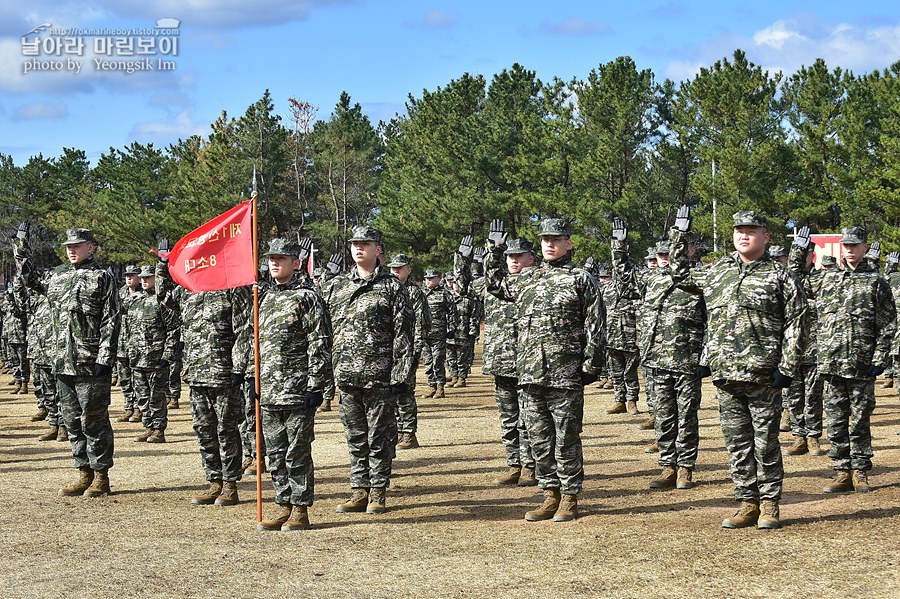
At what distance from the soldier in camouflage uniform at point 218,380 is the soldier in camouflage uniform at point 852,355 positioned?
5.89m

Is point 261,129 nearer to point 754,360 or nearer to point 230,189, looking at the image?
point 230,189

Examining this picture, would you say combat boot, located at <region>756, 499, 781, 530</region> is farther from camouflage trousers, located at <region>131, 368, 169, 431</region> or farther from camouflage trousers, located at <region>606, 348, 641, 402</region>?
camouflage trousers, located at <region>131, 368, 169, 431</region>

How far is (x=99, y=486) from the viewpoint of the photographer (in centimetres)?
1072

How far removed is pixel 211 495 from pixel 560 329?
13.0 feet

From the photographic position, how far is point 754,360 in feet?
27.1

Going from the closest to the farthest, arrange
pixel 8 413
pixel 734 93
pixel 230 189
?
1. pixel 8 413
2. pixel 734 93
3. pixel 230 189

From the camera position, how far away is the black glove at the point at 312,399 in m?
8.81

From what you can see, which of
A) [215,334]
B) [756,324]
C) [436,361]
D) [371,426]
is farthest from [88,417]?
[436,361]

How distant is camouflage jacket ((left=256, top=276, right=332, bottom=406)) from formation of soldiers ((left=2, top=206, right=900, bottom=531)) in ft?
0.06

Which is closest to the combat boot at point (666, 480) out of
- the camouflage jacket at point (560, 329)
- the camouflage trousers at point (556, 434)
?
the camouflage trousers at point (556, 434)

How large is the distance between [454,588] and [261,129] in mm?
55276

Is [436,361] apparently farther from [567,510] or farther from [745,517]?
[745,517]

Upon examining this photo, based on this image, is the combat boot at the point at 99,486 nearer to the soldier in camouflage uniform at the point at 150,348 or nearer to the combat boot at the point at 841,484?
the soldier in camouflage uniform at the point at 150,348

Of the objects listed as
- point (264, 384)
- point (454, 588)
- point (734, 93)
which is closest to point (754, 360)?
point (454, 588)
